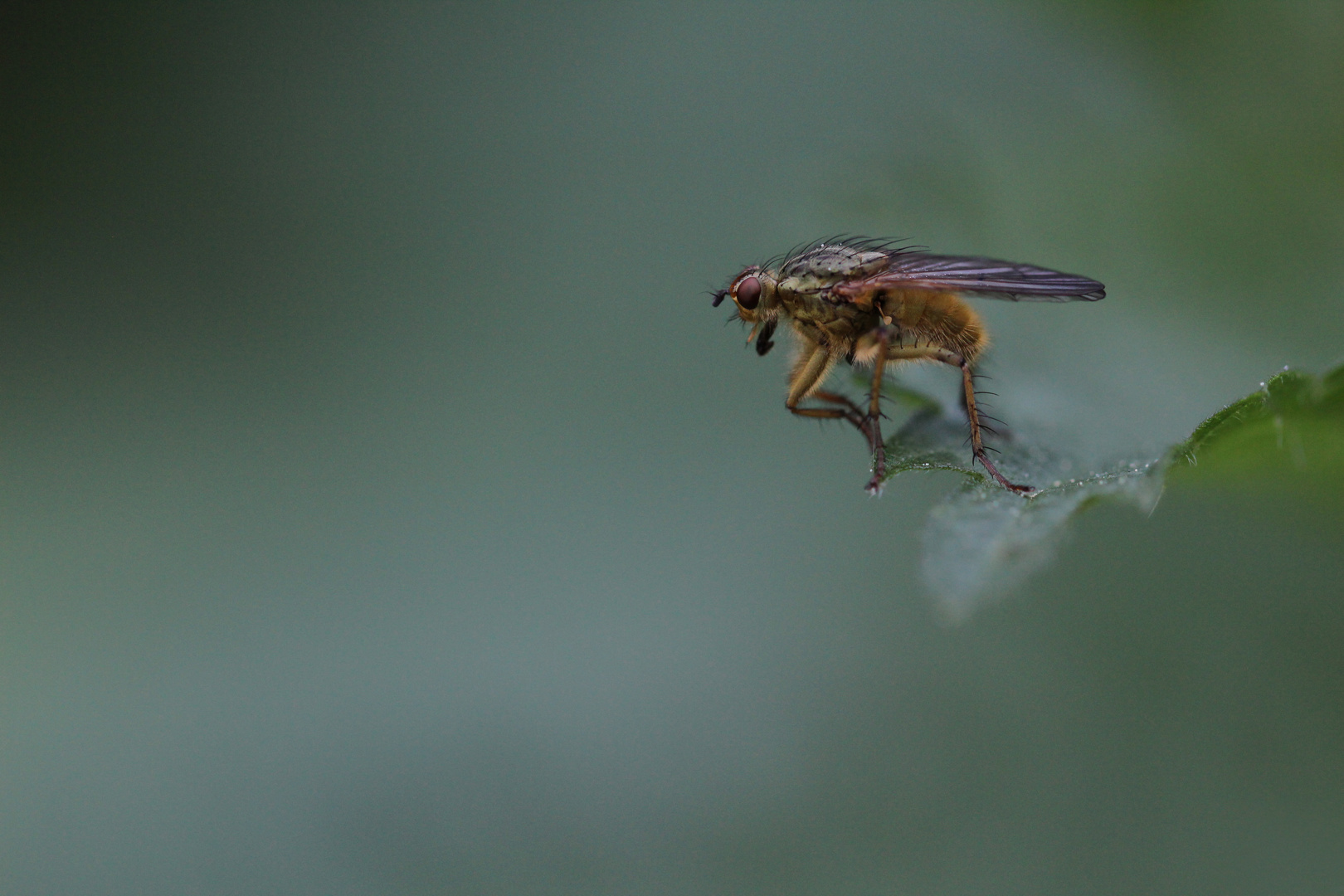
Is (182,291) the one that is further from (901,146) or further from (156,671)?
(901,146)

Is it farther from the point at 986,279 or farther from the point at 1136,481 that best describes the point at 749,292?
the point at 1136,481

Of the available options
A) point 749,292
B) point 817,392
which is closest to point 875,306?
point 817,392

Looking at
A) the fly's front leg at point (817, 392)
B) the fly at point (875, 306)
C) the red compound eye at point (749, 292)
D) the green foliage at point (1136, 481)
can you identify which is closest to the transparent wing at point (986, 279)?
the fly at point (875, 306)

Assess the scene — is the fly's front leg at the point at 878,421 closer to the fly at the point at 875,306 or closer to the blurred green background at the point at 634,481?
the fly at the point at 875,306

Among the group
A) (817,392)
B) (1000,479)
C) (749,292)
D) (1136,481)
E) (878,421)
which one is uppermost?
(749,292)

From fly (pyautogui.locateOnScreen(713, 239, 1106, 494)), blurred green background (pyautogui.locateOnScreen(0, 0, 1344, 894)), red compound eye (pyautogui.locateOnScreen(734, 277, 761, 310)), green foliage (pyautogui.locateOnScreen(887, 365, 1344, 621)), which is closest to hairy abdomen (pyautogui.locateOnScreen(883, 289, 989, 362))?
fly (pyautogui.locateOnScreen(713, 239, 1106, 494))

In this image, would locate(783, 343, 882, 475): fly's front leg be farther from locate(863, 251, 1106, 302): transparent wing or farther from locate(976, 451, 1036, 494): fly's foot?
locate(976, 451, 1036, 494): fly's foot

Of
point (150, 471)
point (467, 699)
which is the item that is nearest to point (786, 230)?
point (467, 699)
